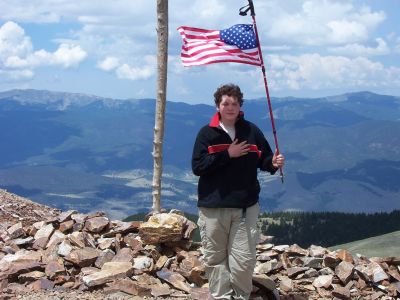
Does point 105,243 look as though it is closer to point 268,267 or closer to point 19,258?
point 19,258

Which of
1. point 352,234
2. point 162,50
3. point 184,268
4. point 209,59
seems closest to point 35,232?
point 184,268

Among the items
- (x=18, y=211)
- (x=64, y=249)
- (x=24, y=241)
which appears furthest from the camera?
(x=18, y=211)

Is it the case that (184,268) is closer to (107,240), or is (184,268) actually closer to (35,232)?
(107,240)

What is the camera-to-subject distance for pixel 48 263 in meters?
10.2

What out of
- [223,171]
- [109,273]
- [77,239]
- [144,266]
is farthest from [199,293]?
[77,239]

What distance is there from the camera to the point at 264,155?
778 cm

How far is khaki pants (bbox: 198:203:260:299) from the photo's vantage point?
24.6 ft

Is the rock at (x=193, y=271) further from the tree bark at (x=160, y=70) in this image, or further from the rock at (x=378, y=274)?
the rock at (x=378, y=274)

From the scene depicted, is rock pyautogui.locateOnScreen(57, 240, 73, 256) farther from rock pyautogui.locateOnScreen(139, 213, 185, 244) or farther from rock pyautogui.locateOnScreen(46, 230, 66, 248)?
rock pyautogui.locateOnScreen(139, 213, 185, 244)

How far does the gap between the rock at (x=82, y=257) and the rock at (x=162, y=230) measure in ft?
3.33

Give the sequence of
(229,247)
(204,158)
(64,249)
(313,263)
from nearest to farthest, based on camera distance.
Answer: (204,158) < (229,247) < (64,249) < (313,263)

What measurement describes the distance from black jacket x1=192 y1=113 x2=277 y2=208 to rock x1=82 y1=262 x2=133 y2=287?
277cm

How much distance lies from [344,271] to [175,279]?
3388 millimetres

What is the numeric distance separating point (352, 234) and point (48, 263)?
274ft
